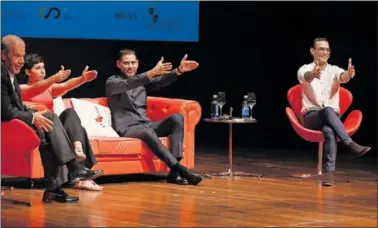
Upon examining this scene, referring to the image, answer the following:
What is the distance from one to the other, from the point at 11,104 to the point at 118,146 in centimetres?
137

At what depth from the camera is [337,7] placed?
36.5 feet

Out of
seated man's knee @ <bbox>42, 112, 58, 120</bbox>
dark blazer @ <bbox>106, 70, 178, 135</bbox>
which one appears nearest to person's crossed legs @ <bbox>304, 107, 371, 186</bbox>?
dark blazer @ <bbox>106, 70, 178, 135</bbox>

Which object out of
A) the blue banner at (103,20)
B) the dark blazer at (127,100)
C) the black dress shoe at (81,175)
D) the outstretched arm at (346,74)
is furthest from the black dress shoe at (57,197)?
the blue banner at (103,20)

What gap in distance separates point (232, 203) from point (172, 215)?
29.7 inches

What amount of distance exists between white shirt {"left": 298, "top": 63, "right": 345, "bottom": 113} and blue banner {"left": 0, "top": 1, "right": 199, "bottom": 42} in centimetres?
227

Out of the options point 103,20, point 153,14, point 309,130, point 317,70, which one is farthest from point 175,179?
point 153,14

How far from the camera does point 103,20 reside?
10133mm

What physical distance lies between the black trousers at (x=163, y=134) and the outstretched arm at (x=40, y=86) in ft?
2.87

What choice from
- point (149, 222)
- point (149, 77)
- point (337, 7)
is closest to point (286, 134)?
point (337, 7)

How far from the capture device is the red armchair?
28.1 feet

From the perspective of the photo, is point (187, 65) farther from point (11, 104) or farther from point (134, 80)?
point (11, 104)

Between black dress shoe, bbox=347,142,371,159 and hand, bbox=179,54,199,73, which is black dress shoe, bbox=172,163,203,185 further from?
black dress shoe, bbox=347,142,371,159

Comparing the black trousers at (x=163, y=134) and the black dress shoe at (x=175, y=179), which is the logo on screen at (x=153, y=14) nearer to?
the black trousers at (x=163, y=134)

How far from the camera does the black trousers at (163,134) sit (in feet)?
25.8
